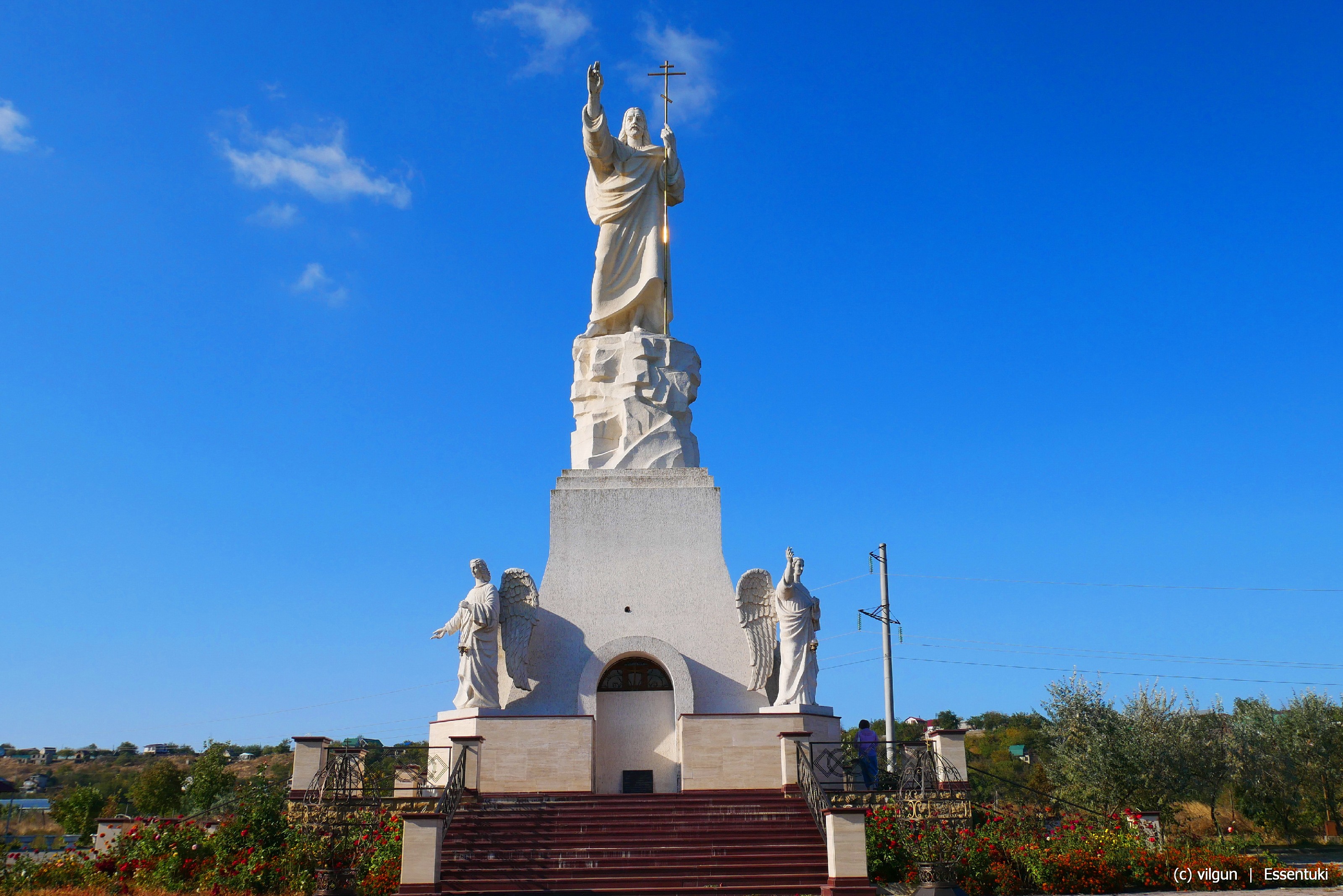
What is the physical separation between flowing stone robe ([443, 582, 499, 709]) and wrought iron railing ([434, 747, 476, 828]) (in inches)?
44.7

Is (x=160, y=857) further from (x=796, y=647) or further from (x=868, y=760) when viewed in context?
(x=868, y=760)

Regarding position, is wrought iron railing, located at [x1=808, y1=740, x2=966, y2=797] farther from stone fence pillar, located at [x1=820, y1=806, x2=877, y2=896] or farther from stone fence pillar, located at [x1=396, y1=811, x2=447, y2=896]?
stone fence pillar, located at [x1=396, y1=811, x2=447, y2=896]

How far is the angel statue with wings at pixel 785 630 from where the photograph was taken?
16266 mm

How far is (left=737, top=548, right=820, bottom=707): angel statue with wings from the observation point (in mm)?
16266

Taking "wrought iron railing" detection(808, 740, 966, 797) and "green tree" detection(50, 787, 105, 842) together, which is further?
"green tree" detection(50, 787, 105, 842)

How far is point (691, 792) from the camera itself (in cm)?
1509

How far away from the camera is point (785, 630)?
53.6 ft

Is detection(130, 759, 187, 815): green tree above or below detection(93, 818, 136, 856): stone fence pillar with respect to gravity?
below

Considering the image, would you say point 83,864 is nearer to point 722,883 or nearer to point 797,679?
point 722,883

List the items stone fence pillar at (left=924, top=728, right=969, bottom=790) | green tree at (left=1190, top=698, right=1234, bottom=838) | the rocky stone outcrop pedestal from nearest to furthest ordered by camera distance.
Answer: stone fence pillar at (left=924, top=728, right=969, bottom=790)
the rocky stone outcrop pedestal
green tree at (left=1190, top=698, right=1234, bottom=838)

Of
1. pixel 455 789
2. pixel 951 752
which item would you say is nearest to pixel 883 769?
pixel 951 752

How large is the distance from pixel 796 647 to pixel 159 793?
75.4 feet

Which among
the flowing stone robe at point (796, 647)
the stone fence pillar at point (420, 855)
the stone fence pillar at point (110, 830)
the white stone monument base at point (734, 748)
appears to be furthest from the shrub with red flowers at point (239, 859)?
the flowing stone robe at point (796, 647)

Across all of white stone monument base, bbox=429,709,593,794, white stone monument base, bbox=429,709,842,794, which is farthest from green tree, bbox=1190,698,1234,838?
white stone monument base, bbox=429,709,593,794
